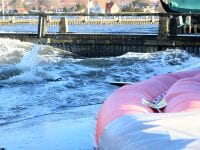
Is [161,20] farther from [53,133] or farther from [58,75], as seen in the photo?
[53,133]

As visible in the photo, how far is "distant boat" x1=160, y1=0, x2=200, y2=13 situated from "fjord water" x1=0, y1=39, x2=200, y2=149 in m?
4.87

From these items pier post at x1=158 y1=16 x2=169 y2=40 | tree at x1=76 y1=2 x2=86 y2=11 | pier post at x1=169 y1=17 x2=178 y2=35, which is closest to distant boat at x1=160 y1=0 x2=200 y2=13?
pier post at x1=169 y1=17 x2=178 y2=35

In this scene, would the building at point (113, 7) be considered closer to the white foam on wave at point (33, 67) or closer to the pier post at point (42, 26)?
the pier post at point (42, 26)

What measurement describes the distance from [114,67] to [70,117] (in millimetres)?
8616

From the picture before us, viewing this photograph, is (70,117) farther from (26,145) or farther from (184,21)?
(184,21)

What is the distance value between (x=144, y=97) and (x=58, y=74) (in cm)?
1046

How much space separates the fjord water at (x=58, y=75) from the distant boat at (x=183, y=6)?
4869mm

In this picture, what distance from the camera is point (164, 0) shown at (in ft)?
80.4

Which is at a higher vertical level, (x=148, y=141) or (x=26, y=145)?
(x=148, y=141)

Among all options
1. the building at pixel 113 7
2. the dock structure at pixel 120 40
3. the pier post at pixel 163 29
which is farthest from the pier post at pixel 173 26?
the building at pixel 113 7

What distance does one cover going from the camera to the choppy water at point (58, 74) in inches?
396

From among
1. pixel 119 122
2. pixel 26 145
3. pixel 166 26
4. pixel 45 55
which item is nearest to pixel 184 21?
pixel 166 26

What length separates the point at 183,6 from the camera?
23516 mm

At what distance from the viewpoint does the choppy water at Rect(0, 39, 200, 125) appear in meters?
10.1
